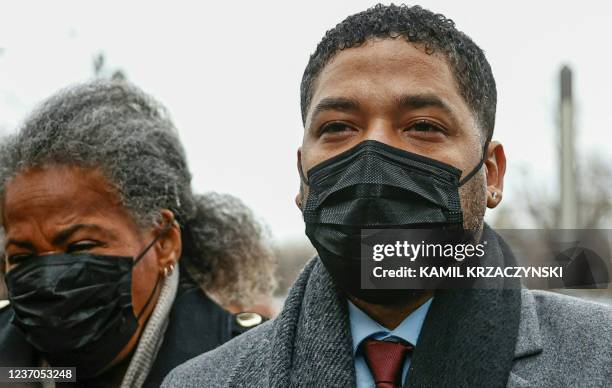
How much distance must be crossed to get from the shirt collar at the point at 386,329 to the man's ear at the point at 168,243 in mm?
1552

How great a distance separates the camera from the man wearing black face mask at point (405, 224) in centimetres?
246

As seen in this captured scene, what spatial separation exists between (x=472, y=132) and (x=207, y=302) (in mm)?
1885

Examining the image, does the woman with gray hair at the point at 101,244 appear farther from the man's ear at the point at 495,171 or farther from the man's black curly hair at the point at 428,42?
the man's ear at the point at 495,171

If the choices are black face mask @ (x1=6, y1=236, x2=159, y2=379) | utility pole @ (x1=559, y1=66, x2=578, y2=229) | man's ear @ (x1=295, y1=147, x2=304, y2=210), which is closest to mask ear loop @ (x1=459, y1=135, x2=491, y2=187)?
man's ear @ (x1=295, y1=147, x2=304, y2=210)

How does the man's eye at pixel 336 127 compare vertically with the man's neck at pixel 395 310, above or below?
above

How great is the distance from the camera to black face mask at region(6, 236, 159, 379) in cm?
362

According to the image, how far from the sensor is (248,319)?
13.3 feet

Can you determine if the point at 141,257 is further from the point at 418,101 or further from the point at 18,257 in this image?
the point at 418,101

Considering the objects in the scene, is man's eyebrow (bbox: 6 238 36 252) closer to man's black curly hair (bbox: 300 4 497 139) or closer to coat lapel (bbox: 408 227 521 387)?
man's black curly hair (bbox: 300 4 497 139)

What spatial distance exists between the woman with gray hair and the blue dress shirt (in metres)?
1.40

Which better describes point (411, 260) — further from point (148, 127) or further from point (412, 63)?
point (148, 127)

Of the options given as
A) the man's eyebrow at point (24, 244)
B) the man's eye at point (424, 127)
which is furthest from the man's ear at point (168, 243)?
the man's eye at point (424, 127)

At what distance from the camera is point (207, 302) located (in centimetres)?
414

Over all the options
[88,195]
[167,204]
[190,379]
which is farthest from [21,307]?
[190,379]
